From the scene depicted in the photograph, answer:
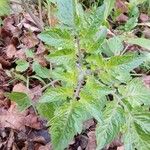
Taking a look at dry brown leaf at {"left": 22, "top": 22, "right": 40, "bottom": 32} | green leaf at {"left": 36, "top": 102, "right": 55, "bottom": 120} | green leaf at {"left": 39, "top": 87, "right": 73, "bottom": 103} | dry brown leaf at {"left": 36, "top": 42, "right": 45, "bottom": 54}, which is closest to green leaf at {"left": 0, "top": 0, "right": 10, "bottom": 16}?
green leaf at {"left": 36, "top": 102, "right": 55, "bottom": 120}

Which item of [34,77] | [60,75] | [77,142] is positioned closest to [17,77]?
[34,77]

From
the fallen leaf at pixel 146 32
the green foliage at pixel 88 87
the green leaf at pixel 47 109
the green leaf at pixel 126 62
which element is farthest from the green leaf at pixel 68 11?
the fallen leaf at pixel 146 32

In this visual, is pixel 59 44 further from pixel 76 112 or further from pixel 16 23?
pixel 16 23

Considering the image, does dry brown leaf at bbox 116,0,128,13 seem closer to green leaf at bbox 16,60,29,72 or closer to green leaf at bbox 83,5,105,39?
green leaf at bbox 16,60,29,72

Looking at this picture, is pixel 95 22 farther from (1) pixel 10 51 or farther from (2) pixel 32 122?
(1) pixel 10 51

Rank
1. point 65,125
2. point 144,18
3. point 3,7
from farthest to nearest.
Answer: point 144,18 → point 3,7 → point 65,125

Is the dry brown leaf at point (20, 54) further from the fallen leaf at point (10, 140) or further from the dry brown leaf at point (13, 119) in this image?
the fallen leaf at point (10, 140)

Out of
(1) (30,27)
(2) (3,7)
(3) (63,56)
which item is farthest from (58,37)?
(1) (30,27)
